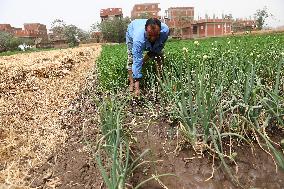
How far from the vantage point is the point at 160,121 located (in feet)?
12.7

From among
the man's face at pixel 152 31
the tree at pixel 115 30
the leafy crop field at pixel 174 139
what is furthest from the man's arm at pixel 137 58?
the tree at pixel 115 30

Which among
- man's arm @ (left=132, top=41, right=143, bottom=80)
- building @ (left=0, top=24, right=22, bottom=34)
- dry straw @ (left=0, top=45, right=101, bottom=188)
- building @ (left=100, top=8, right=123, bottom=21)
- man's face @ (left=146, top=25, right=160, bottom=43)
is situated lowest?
dry straw @ (left=0, top=45, right=101, bottom=188)

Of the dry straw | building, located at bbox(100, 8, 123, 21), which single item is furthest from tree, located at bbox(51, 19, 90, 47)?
the dry straw

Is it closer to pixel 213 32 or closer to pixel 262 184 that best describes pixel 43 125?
pixel 262 184

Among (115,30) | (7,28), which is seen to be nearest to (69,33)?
(115,30)

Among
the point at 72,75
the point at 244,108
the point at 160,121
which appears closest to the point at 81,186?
the point at 160,121

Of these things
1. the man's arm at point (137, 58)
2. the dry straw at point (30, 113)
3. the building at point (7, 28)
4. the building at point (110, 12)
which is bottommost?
the dry straw at point (30, 113)

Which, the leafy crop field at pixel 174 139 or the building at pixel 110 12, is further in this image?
the building at pixel 110 12

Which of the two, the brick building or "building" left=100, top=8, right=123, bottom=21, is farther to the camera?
the brick building

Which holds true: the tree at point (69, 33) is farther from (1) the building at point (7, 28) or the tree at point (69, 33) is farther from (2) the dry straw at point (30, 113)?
(2) the dry straw at point (30, 113)

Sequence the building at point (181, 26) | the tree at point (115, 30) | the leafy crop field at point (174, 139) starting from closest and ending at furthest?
the leafy crop field at point (174, 139), the tree at point (115, 30), the building at point (181, 26)

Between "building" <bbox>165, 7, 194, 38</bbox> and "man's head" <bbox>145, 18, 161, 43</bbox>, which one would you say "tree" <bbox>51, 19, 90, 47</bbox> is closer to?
"building" <bbox>165, 7, 194, 38</bbox>

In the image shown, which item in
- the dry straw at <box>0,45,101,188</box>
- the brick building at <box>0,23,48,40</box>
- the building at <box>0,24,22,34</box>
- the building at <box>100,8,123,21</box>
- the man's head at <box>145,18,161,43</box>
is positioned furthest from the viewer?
the building at <box>0,24,22,34</box>

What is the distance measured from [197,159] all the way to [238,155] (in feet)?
1.14
